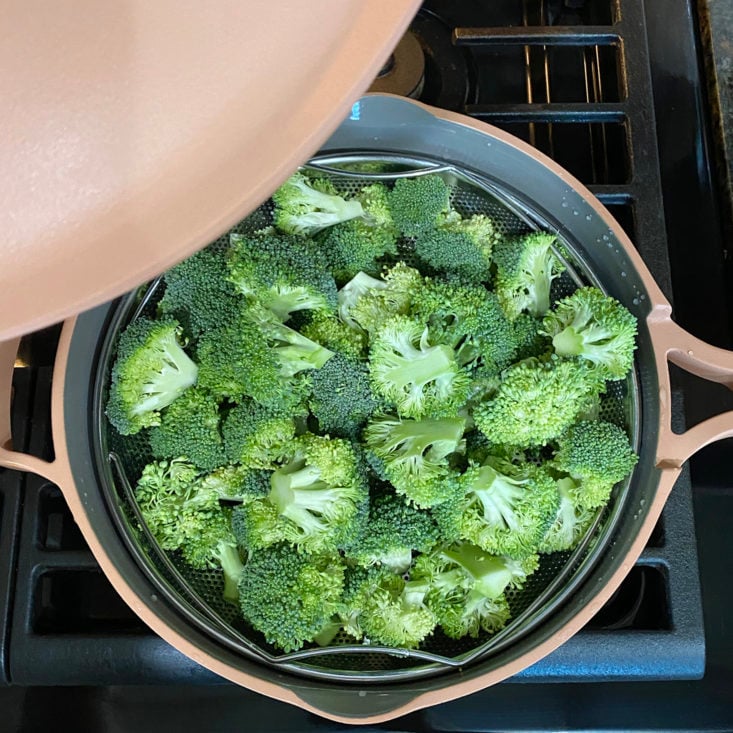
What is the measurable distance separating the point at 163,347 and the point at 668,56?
3.56 feet

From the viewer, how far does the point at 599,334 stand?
1008 millimetres

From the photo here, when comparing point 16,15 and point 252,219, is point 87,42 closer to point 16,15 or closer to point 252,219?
point 16,15

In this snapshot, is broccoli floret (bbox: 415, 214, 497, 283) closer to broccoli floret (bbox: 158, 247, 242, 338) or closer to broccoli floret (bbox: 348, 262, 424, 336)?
broccoli floret (bbox: 348, 262, 424, 336)

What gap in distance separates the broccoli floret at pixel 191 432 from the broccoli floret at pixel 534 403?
40 cm

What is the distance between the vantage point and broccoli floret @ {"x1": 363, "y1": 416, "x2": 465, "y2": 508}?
98cm

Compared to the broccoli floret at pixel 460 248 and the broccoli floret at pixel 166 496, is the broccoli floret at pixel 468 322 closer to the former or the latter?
the broccoli floret at pixel 460 248

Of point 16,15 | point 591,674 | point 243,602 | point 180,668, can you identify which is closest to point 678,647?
point 591,674

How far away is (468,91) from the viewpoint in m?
1.26

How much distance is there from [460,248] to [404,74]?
1.21 feet

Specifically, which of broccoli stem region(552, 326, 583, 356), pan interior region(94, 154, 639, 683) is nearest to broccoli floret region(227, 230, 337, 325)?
pan interior region(94, 154, 639, 683)

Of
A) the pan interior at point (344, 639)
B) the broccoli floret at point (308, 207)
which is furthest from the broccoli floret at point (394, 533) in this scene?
the broccoli floret at point (308, 207)

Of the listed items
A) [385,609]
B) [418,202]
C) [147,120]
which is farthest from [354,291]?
[147,120]

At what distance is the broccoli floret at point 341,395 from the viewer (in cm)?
103

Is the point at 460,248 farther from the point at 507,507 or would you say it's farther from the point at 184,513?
the point at 184,513
